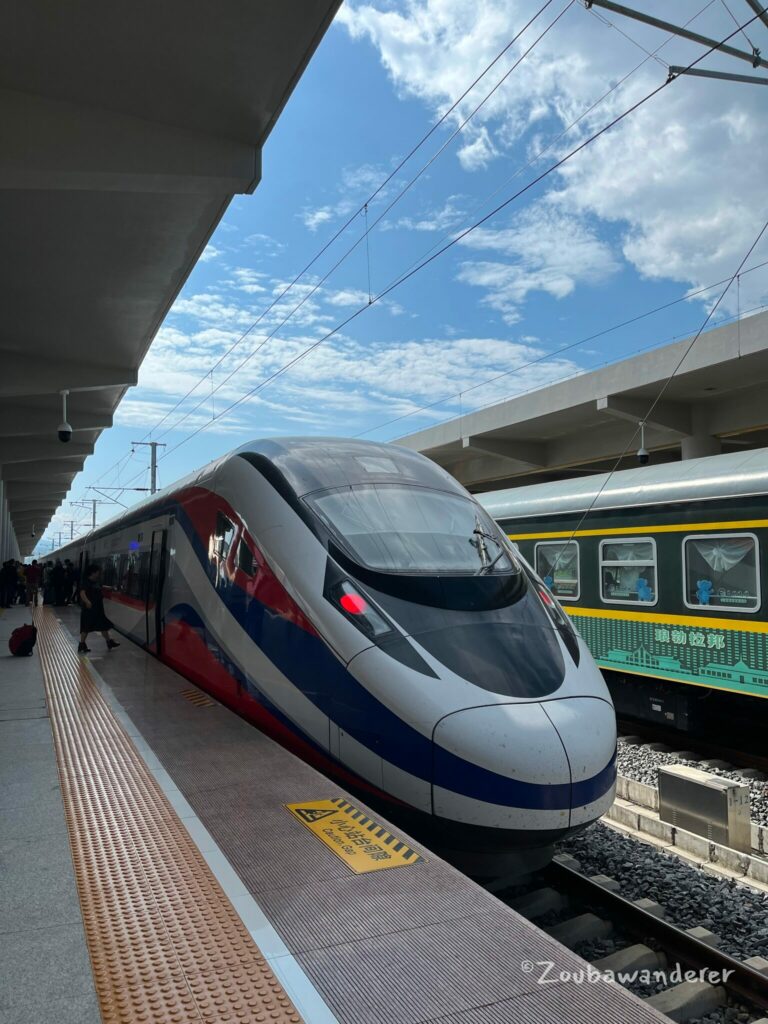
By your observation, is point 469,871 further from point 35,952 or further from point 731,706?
point 731,706

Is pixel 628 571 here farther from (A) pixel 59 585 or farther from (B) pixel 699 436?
(A) pixel 59 585

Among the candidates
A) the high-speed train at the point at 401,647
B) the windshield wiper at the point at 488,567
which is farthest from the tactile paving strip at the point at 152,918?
the windshield wiper at the point at 488,567

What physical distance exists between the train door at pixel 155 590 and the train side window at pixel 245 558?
3144mm

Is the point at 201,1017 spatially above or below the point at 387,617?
below

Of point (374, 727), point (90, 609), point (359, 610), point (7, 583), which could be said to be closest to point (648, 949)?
point (374, 727)

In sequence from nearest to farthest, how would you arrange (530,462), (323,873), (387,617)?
(323,873), (387,617), (530,462)

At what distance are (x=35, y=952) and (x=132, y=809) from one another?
1.55m

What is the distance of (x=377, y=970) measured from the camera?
274 cm

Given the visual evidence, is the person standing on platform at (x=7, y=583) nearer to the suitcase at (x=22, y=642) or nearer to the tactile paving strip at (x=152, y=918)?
the suitcase at (x=22, y=642)

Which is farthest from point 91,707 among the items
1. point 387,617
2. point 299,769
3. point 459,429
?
point 459,429

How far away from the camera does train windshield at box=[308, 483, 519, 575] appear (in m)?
5.64

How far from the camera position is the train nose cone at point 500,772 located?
426cm

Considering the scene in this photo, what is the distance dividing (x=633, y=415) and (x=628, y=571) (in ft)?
35.6

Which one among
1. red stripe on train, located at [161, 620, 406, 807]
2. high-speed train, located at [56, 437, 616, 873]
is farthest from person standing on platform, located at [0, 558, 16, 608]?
high-speed train, located at [56, 437, 616, 873]
